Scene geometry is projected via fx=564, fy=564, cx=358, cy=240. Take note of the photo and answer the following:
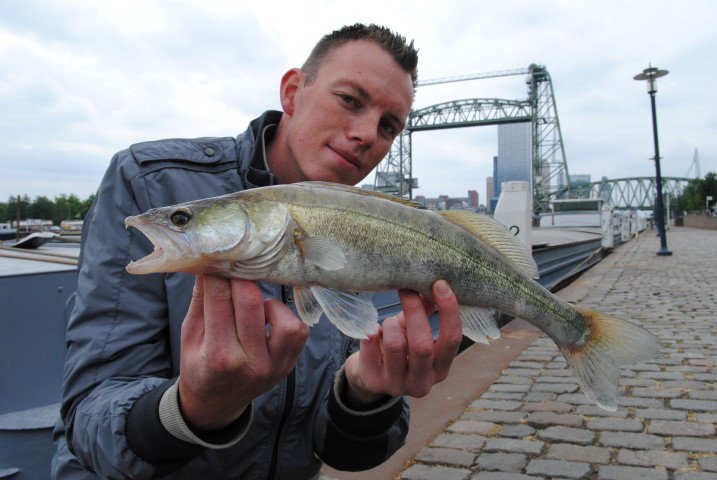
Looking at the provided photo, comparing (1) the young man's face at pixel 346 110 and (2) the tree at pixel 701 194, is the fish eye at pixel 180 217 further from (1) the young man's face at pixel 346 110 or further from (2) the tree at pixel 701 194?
(2) the tree at pixel 701 194

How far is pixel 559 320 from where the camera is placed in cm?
256

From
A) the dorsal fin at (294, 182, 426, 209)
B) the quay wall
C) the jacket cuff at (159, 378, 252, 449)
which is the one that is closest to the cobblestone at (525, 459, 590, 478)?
the dorsal fin at (294, 182, 426, 209)

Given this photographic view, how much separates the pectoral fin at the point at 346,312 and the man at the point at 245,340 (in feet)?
0.59

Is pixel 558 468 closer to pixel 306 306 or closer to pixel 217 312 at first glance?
pixel 306 306

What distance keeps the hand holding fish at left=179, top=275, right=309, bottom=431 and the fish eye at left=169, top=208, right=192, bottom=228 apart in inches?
8.4

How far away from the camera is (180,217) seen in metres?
1.91

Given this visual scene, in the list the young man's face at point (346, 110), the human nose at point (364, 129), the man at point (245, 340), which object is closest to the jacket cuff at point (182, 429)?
the man at point (245, 340)

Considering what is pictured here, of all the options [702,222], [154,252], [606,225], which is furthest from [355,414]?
[702,222]

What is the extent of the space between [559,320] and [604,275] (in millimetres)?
15560

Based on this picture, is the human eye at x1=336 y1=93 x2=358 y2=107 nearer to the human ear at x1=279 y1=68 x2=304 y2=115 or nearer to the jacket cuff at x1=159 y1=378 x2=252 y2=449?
the human ear at x1=279 y1=68 x2=304 y2=115

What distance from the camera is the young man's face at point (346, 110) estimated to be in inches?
105

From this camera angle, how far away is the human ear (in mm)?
3027

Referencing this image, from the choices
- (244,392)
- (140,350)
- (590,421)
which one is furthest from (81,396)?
(590,421)

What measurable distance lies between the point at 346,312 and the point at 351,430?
89cm
